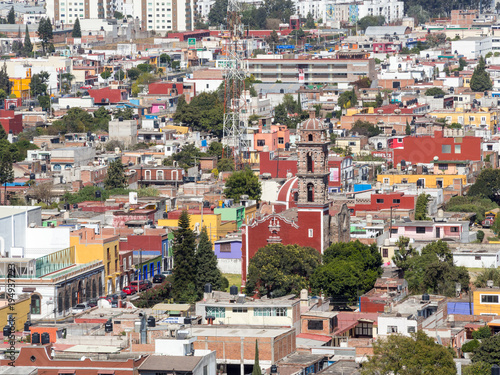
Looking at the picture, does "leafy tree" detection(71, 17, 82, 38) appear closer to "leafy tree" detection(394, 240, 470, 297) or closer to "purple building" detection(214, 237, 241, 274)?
"purple building" detection(214, 237, 241, 274)

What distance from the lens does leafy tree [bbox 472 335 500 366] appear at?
38875 mm

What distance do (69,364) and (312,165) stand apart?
22.2 meters

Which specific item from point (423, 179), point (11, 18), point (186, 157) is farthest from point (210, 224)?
point (11, 18)

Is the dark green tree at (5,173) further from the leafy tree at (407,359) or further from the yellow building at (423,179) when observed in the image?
the leafy tree at (407,359)

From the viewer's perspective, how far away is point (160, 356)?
34.4 metres

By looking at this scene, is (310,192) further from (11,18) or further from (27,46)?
(11,18)

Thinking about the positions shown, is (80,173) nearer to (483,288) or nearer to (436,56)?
(483,288)

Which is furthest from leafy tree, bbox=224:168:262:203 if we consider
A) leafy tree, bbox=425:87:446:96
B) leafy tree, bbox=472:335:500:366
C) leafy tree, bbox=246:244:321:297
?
leafy tree, bbox=425:87:446:96

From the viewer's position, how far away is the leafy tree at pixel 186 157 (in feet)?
269

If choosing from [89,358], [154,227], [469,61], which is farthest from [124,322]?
[469,61]

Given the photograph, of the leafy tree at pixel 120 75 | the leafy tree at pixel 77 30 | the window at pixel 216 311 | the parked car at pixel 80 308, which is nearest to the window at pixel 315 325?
the window at pixel 216 311

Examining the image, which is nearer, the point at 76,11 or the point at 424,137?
the point at 424,137

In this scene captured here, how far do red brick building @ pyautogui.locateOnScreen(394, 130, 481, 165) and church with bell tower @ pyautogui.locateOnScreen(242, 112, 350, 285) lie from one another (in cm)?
2579

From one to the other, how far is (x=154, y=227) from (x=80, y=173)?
59.1 ft
